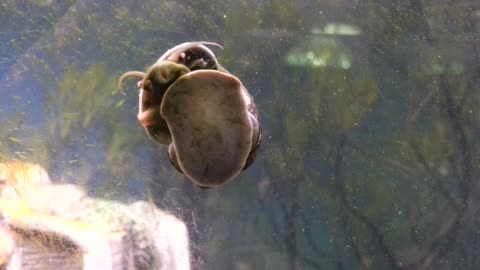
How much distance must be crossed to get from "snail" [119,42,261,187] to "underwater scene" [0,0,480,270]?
1.07 ft

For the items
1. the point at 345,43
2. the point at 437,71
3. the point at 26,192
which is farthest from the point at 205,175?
the point at 437,71

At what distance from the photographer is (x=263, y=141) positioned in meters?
1.66

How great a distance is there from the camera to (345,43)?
175 centimetres

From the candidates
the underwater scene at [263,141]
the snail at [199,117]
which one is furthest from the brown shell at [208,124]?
the underwater scene at [263,141]

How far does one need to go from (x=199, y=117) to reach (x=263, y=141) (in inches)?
27.2

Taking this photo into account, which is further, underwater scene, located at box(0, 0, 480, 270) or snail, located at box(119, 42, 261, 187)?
underwater scene, located at box(0, 0, 480, 270)

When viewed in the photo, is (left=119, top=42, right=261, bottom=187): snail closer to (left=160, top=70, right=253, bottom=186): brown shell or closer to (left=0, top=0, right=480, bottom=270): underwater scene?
(left=160, top=70, right=253, bottom=186): brown shell

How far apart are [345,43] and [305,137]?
1.06 ft

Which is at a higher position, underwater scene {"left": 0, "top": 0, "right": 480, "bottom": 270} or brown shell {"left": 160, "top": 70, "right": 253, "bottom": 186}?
brown shell {"left": 160, "top": 70, "right": 253, "bottom": 186}

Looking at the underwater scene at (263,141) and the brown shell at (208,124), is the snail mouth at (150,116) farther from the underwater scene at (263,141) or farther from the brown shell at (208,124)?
the underwater scene at (263,141)

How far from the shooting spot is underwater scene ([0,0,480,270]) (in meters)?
1.53

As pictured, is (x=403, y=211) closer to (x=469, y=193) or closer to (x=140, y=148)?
(x=469, y=193)

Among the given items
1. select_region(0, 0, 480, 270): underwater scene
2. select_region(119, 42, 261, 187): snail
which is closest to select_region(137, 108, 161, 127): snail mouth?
select_region(119, 42, 261, 187): snail

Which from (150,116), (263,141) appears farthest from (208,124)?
(263,141)
